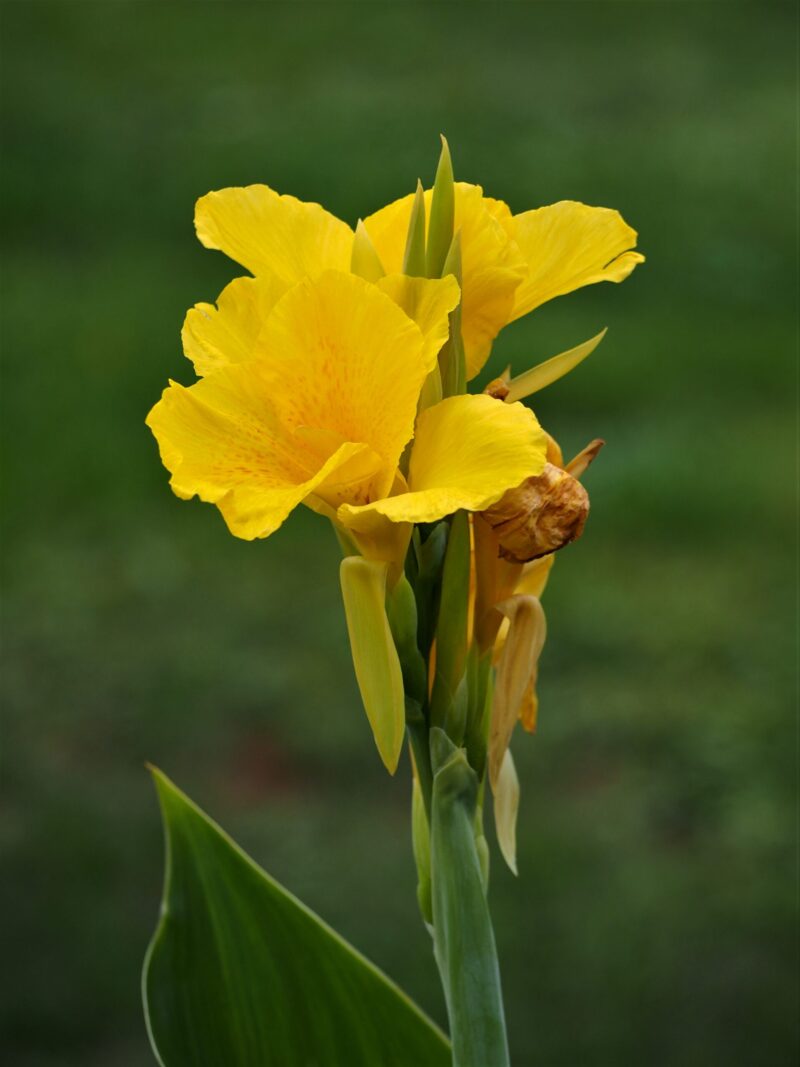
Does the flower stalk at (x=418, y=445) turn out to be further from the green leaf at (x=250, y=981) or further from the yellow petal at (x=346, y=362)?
the green leaf at (x=250, y=981)

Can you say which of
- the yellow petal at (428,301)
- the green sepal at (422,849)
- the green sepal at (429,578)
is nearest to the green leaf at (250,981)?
the green sepal at (422,849)

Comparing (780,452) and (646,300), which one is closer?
(780,452)

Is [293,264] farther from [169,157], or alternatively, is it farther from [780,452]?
[169,157]

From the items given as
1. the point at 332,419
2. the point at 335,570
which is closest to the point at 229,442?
the point at 332,419

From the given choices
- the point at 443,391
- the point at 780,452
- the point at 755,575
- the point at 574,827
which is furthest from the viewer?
the point at 780,452

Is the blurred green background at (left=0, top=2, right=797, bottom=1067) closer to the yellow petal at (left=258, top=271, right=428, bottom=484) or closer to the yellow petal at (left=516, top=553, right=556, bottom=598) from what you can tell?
the yellow petal at (left=516, top=553, right=556, bottom=598)

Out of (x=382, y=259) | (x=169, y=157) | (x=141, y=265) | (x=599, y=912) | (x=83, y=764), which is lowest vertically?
(x=599, y=912)

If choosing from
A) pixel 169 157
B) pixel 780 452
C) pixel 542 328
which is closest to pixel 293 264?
pixel 780 452

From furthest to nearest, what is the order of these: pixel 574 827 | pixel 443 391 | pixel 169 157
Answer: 1. pixel 169 157
2. pixel 574 827
3. pixel 443 391
